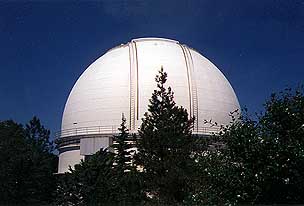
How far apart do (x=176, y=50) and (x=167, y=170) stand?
63.8ft

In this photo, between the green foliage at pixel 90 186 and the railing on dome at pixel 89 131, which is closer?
the green foliage at pixel 90 186

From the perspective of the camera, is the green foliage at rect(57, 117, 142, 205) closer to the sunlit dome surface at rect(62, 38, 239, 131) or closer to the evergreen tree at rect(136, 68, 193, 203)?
the evergreen tree at rect(136, 68, 193, 203)

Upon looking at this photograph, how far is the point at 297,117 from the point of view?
955 centimetres

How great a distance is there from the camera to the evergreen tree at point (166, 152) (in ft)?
48.5

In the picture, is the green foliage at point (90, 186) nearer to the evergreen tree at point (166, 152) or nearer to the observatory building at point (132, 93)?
the evergreen tree at point (166, 152)

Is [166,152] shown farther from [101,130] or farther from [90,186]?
[101,130]

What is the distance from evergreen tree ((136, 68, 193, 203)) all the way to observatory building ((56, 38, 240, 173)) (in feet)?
32.8

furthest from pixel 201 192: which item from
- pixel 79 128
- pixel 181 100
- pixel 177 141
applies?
pixel 79 128

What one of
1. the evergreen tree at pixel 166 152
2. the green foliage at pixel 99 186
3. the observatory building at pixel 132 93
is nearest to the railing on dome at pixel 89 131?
the observatory building at pixel 132 93

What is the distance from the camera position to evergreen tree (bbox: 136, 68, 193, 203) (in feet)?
48.5

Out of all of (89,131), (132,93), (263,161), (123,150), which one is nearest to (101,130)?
(89,131)

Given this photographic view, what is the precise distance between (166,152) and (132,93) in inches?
564

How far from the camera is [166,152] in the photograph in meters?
17.2

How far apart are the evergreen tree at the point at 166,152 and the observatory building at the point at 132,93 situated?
998 centimetres
